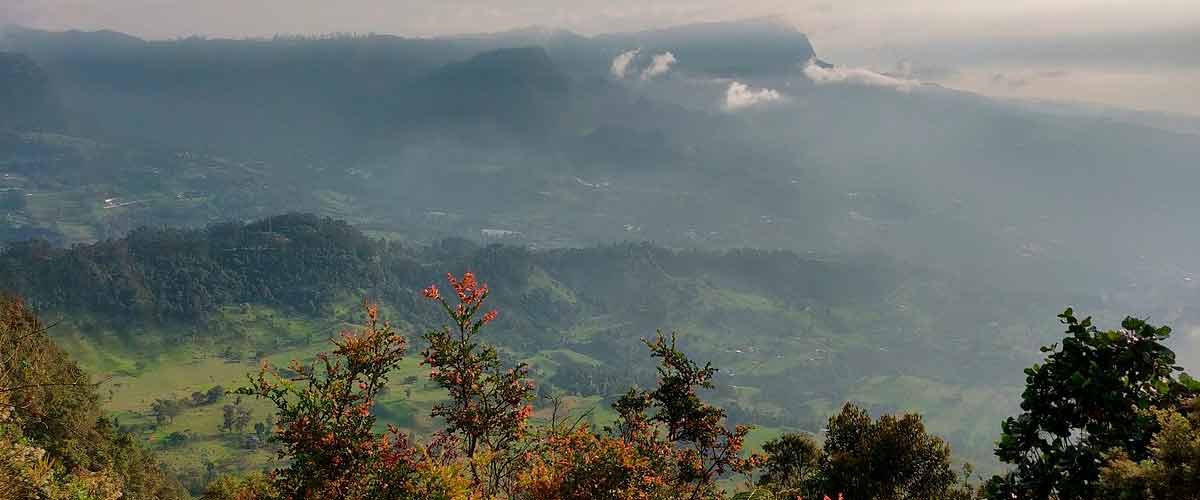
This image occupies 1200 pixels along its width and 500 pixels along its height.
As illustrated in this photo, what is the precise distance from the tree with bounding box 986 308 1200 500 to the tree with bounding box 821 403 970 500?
16.0 m

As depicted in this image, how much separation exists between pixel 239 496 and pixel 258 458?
8351 inches

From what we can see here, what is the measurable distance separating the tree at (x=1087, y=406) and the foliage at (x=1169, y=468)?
110 cm

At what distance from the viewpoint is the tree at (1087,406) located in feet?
37.7

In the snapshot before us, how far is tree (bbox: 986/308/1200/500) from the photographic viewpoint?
11492 millimetres

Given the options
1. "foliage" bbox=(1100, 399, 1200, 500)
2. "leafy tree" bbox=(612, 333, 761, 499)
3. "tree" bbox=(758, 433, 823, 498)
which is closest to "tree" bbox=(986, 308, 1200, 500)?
"foliage" bbox=(1100, 399, 1200, 500)

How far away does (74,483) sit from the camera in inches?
647

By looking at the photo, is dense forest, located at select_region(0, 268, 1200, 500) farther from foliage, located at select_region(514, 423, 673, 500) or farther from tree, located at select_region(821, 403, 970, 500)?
tree, located at select_region(821, 403, 970, 500)

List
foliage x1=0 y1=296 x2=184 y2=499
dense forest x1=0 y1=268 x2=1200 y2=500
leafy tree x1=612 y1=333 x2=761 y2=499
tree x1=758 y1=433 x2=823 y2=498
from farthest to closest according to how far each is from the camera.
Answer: tree x1=758 y1=433 x2=823 y2=498
leafy tree x1=612 y1=333 x2=761 y2=499
foliage x1=0 y1=296 x2=184 y2=499
dense forest x1=0 y1=268 x2=1200 y2=500

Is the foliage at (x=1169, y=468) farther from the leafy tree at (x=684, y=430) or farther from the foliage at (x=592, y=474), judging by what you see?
the leafy tree at (x=684, y=430)

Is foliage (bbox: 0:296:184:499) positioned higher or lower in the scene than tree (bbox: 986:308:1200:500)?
lower

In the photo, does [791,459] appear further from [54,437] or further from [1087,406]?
[54,437]

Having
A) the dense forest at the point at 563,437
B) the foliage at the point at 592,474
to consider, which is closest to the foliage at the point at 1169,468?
the dense forest at the point at 563,437

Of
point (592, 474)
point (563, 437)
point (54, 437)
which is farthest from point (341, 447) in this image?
point (54, 437)

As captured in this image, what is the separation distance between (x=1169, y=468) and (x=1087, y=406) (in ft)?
8.65
